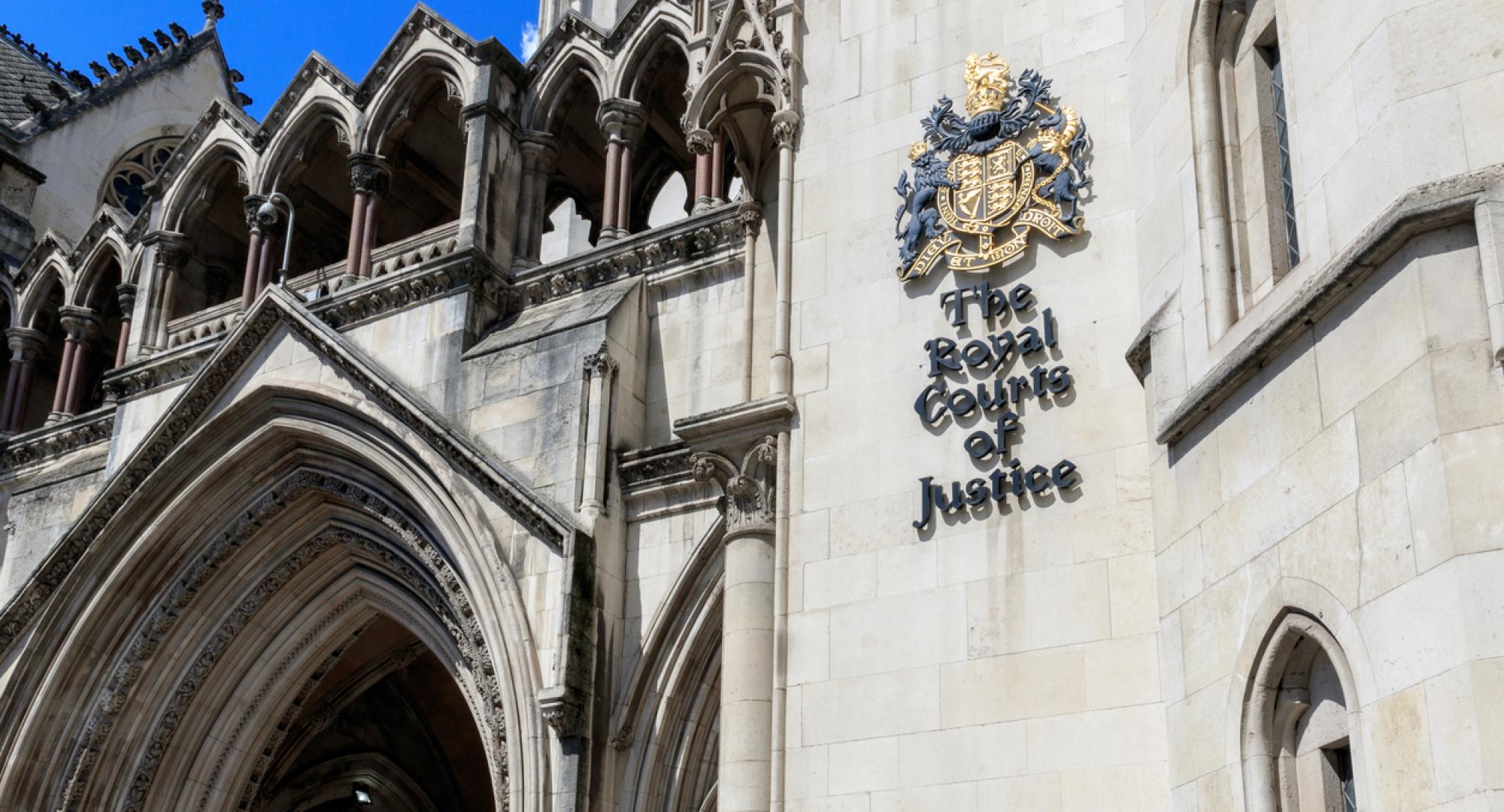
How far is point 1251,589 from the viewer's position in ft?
28.3

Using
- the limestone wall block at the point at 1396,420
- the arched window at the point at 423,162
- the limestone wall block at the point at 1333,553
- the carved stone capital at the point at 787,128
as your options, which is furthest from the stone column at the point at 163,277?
the limestone wall block at the point at 1396,420

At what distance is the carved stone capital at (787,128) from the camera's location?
506 inches

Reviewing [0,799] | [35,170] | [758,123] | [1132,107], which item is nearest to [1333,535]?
[1132,107]

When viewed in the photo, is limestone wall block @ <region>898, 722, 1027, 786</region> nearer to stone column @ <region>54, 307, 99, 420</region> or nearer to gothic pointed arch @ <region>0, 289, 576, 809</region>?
gothic pointed arch @ <region>0, 289, 576, 809</region>

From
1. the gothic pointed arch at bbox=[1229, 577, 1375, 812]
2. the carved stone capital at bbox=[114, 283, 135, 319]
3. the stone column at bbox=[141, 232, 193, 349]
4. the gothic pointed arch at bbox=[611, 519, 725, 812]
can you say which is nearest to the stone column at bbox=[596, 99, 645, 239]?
the gothic pointed arch at bbox=[611, 519, 725, 812]

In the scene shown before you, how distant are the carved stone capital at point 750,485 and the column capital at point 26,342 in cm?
1516

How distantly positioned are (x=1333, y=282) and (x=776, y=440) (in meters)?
4.72

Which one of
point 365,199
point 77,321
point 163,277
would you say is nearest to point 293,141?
point 365,199

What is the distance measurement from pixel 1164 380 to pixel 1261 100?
1.66 meters

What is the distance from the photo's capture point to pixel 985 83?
471 inches

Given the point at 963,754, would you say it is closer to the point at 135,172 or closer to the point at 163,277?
the point at 163,277

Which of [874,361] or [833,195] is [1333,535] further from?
[833,195]

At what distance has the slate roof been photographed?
30531 mm

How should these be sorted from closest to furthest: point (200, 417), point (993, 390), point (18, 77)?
point (993, 390), point (200, 417), point (18, 77)
